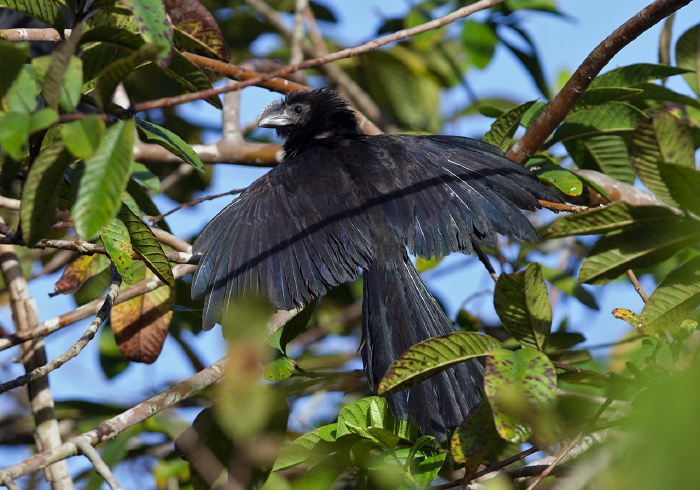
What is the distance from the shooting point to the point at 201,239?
7.29ft

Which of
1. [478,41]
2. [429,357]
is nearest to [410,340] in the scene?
[429,357]

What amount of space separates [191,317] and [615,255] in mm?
1840

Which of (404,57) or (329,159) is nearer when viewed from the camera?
(329,159)

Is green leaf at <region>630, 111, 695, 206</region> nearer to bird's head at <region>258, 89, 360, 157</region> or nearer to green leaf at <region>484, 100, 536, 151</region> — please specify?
green leaf at <region>484, 100, 536, 151</region>

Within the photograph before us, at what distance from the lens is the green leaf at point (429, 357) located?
137 centimetres

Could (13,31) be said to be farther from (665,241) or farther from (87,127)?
(665,241)

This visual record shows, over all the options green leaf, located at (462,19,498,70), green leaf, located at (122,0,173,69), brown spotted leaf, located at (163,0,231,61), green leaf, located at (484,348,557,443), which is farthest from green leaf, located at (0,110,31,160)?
green leaf, located at (462,19,498,70)

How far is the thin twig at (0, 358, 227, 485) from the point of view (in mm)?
1311

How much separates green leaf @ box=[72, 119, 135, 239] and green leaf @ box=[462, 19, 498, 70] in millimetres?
2728

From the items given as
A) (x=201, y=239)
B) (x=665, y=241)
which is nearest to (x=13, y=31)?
(x=201, y=239)

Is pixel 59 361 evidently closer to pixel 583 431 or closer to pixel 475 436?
pixel 475 436

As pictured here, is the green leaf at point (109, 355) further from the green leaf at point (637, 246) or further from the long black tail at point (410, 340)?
the green leaf at point (637, 246)

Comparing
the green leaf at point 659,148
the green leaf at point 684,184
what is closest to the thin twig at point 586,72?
the green leaf at point 659,148

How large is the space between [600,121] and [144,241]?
67.6 inches
